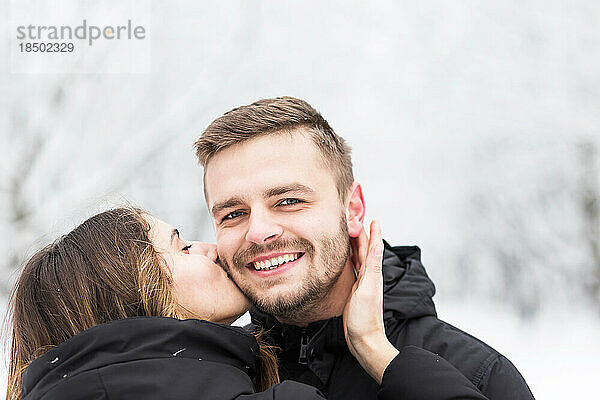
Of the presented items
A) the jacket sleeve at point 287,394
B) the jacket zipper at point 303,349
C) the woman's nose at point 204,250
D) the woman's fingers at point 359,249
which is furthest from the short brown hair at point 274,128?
the jacket sleeve at point 287,394

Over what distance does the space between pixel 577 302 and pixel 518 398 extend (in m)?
3.03

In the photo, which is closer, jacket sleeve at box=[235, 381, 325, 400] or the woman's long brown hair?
jacket sleeve at box=[235, 381, 325, 400]

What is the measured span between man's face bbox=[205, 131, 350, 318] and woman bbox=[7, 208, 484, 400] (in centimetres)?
8

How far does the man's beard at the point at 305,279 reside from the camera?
1733mm

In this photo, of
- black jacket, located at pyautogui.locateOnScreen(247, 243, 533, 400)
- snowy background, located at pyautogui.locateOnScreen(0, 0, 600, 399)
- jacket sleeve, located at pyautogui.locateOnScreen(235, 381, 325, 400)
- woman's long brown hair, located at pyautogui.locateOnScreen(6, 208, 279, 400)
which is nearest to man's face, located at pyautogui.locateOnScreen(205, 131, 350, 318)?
black jacket, located at pyautogui.locateOnScreen(247, 243, 533, 400)

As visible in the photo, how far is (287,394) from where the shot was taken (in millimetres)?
1353

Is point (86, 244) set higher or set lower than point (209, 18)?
lower

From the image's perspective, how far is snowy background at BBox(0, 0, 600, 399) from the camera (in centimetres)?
438

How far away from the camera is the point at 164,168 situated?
4.50 meters

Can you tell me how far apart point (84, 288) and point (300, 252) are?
51cm

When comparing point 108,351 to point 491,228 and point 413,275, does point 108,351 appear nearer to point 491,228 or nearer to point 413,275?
point 413,275

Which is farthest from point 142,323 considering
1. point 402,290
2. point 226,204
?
point 402,290

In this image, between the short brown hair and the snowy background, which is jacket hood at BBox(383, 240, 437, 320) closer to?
the short brown hair

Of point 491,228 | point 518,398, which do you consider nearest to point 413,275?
point 518,398
